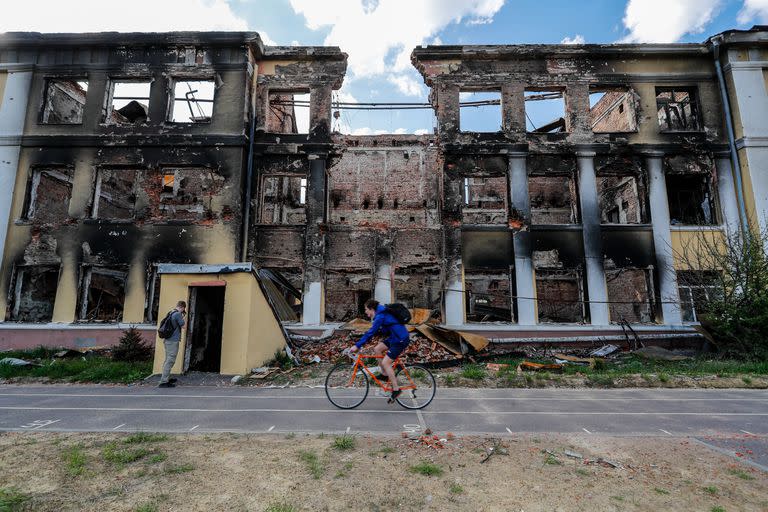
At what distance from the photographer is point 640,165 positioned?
47.4 ft

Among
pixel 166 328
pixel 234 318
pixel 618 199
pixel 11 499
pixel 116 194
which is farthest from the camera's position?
pixel 116 194

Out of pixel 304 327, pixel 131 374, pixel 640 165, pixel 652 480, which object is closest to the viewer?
pixel 652 480

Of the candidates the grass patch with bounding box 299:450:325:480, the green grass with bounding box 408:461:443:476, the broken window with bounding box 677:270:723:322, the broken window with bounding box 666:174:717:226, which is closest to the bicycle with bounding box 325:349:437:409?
the grass patch with bounding box 299:450:325:480

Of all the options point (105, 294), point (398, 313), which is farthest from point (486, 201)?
point (105, 294)

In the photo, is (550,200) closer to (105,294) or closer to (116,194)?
(116,194)

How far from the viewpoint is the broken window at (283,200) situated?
19.1 metres

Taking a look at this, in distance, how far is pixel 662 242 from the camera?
13844mm

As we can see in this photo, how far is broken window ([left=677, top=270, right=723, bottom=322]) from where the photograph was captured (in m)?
11.8

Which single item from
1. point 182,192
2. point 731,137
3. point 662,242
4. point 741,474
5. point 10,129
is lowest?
point 741,474

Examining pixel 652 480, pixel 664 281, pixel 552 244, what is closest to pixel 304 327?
pixel 552 244

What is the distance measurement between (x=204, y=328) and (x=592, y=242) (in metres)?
12.6

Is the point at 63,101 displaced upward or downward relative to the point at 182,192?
upward

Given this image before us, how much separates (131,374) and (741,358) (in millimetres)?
15380

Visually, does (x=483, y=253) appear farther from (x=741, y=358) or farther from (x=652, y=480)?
(x=652, y=480)
